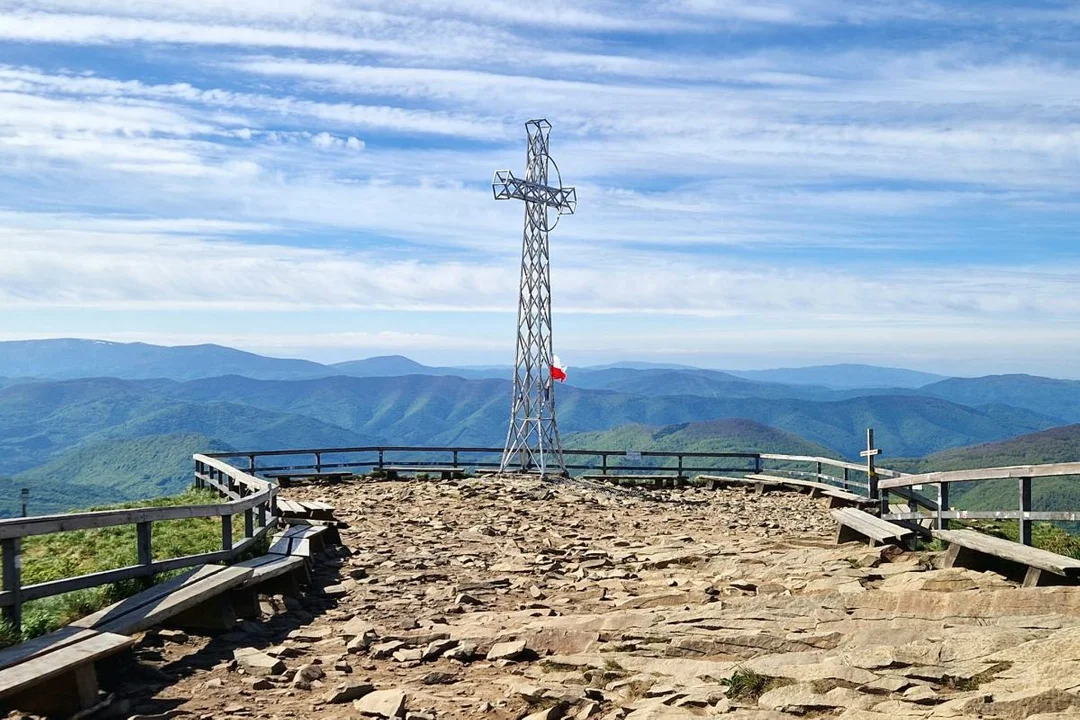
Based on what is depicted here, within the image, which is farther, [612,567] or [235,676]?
[612,567]

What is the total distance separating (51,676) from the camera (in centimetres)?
694

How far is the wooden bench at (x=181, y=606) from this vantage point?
8.59m

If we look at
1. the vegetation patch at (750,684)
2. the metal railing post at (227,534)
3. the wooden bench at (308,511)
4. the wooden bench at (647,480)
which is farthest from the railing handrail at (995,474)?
the wooden bench at (647,480)

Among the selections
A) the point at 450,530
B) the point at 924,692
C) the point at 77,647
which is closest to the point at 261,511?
the point at 450,530

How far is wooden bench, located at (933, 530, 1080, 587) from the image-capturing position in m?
9.39

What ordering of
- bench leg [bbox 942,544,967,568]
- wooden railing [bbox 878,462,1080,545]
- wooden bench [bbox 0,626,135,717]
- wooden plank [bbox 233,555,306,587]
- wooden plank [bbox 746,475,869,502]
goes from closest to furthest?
wooden bench [bbox 0,626,135,717] < wooden railing [bbox 878,462,1080,545] < wooden plank [bbox 233,555,306,587] < bench leg [bbox 942,544,967,568] < wooden plank [bbox 746,475,869,502]

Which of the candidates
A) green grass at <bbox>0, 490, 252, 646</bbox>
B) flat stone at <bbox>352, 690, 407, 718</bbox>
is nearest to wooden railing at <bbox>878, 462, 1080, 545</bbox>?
flat stone at <bbox>352, 690, 407, 718</bbox>

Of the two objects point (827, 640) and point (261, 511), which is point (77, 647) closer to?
point (827, 640)

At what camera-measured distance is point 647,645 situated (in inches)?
345

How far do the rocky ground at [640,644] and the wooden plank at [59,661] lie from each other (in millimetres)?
451

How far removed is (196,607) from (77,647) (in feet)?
8.35

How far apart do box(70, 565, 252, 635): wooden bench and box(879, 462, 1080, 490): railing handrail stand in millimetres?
8639

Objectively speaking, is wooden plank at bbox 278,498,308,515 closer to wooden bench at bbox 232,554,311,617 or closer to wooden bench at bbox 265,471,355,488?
wooden bench at bbox 232,554,311,617

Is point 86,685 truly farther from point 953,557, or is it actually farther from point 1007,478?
point 1007,478
